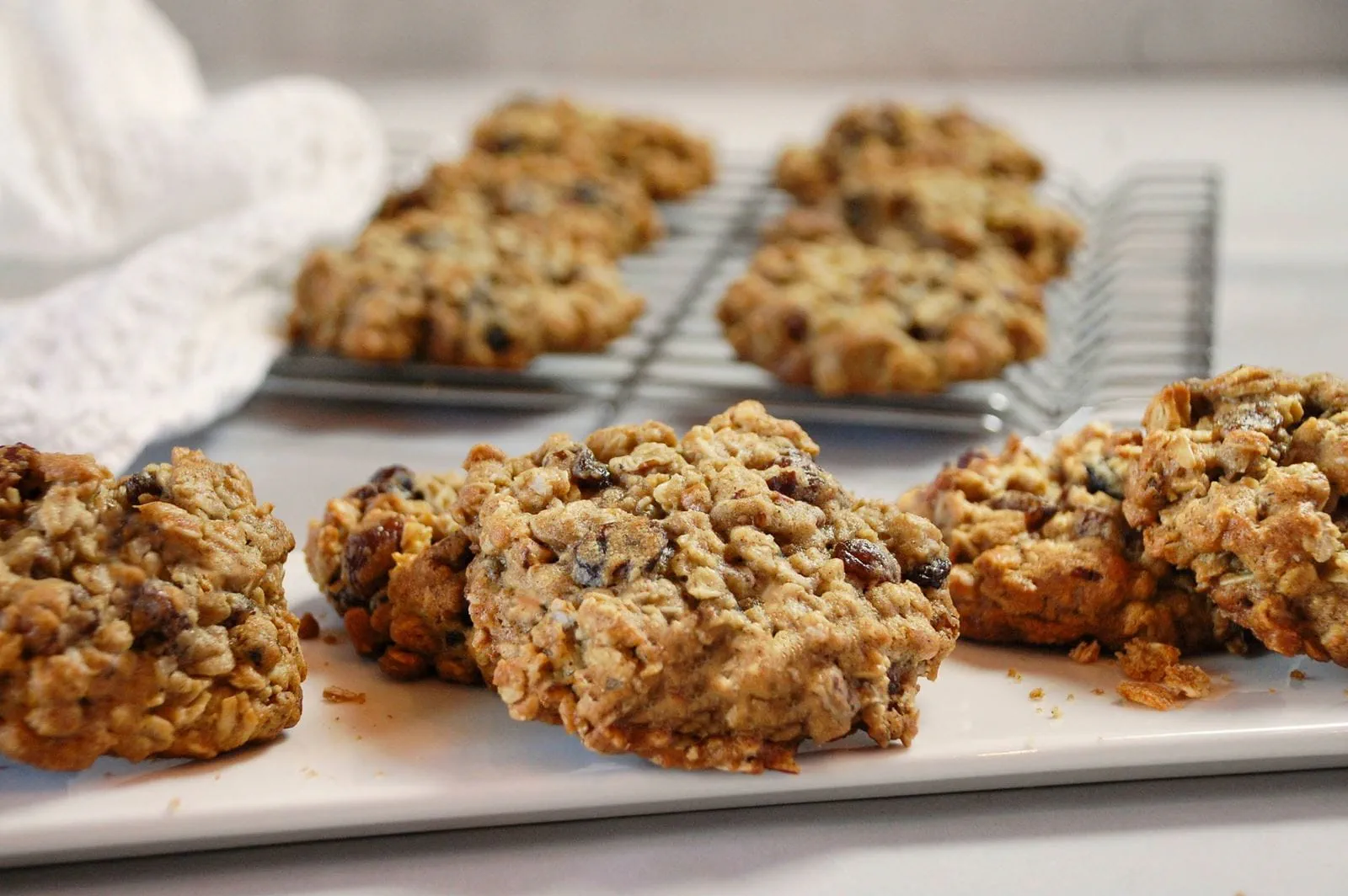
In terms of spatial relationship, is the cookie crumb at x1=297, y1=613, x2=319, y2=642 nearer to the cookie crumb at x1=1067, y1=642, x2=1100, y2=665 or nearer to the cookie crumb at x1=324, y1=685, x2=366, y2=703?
the cookie crumb at x1=324, y1=685, x2=366, y2=703

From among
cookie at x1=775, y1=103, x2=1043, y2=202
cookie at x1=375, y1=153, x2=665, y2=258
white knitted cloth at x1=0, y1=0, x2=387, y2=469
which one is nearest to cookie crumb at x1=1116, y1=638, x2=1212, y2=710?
white knitted cloth at x1=0, y1=0, x2=387, y2=469

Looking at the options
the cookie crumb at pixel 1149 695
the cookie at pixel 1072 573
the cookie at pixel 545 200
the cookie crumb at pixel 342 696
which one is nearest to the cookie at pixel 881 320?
the cookie at pixel 545 200

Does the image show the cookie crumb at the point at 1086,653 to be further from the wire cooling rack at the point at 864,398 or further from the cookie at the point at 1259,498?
the wire cooling rack at the point at 864,398

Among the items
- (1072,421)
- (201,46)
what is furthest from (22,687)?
(201,46)

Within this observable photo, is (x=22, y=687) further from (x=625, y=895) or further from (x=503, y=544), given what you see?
(x=625, y=895)

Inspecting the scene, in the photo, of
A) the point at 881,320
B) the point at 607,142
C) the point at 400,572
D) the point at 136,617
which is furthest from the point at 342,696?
the point at 607,142

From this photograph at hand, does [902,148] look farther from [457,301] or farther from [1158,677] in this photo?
[1158,677]
